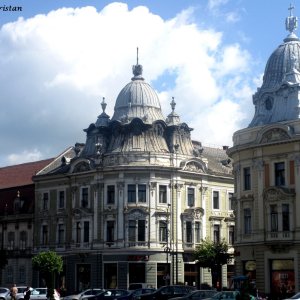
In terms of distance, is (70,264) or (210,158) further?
(210,158)

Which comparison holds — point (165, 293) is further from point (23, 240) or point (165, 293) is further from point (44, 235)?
point (23, 240)

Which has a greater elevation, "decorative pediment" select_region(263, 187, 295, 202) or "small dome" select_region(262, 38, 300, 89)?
"small dome" select_region(262, 38, 300, 89)

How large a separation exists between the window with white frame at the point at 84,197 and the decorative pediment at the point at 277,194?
23.6 meters

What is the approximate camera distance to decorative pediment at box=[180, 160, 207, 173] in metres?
75.2

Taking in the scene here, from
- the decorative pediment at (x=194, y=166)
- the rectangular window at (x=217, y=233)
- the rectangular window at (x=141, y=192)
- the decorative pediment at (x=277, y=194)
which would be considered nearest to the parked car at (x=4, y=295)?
the rectangular window at (x=141, y=192)

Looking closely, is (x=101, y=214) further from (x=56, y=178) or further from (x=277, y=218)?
(x=277, y=218)

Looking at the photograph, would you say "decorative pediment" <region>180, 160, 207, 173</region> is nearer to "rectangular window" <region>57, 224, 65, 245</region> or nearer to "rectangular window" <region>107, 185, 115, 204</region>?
"rectangular window" <region>107, 185, 115, 204</region>

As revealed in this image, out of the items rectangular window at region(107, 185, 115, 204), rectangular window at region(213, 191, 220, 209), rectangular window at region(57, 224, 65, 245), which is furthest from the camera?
rectangular window at region(57, 224, 65, 245)

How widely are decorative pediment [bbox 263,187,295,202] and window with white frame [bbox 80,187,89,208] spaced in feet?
77.5

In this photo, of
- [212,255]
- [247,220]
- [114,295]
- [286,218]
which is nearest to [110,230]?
[212,255]

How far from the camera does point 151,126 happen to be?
75.5m

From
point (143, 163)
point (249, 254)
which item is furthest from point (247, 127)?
point (143, 163)

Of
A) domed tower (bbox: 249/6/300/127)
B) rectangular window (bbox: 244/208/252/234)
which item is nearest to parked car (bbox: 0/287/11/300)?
rectangular window (bbox: 244/208/252/234)

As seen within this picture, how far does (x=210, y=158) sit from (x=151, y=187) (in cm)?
1149
